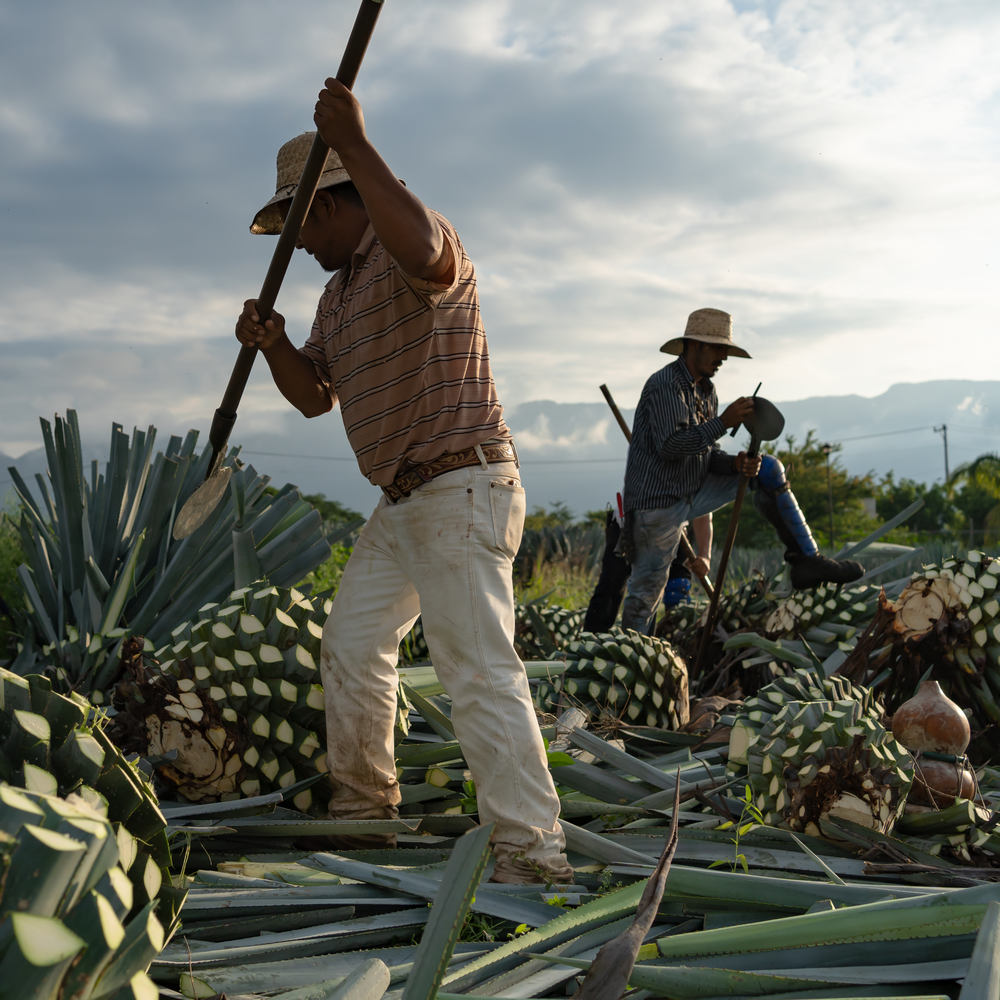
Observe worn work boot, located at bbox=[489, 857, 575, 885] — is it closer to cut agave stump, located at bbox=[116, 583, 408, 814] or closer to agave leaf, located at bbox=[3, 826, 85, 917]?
cut agave stump, located at bbox=[116, 583, 408, 814]

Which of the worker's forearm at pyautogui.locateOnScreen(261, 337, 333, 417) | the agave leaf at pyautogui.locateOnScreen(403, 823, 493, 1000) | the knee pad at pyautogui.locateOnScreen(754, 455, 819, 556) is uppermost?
the worker's forearm at pyautogui.locateOnScreen(261, 337, 333, 417)

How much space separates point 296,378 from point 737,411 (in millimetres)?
2816

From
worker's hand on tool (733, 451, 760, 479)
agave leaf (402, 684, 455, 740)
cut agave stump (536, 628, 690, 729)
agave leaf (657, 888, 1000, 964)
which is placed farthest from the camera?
worker's hand on tool (733, 451, 760, 479)

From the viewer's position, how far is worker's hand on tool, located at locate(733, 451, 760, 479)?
500 cm

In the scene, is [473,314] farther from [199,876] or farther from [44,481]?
[44,481]

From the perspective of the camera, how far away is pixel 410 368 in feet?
8.30


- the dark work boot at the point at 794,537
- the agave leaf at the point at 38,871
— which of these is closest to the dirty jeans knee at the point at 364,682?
the agave leaf at the point at 38,871

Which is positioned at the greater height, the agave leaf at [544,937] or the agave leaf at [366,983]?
the agave leaf at [366,983]

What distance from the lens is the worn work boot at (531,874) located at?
2.21 meters

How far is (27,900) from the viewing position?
3.15ft

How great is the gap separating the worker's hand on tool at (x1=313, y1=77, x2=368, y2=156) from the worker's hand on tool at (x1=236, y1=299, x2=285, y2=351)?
800 millimetres

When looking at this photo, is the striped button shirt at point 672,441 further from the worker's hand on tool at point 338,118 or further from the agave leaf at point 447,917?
the agave leaf at point 447,917

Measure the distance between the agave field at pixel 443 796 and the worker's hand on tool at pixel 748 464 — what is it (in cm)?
62

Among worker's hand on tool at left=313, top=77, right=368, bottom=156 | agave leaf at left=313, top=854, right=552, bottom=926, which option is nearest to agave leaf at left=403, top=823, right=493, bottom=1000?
agave leaf at left=313, top=854, right=552, bottom=926
